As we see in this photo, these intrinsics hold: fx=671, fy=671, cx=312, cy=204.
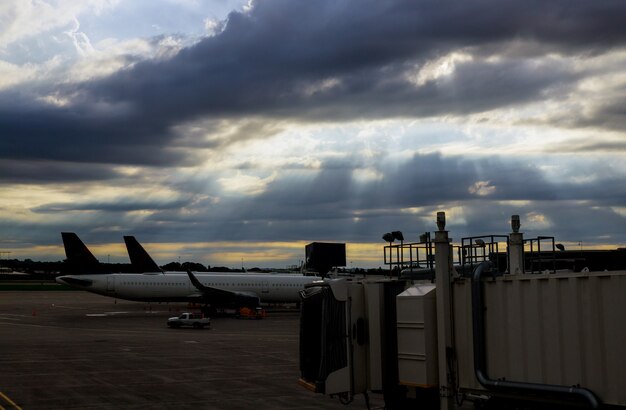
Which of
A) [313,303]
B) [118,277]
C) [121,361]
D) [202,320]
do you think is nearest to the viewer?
[313,303]

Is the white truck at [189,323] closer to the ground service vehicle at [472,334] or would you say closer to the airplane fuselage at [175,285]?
the airplane fuselage at [175,285]

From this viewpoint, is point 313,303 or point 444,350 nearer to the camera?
point 444,350

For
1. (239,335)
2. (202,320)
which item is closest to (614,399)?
(239,335)

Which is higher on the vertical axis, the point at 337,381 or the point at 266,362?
the point at 337,381

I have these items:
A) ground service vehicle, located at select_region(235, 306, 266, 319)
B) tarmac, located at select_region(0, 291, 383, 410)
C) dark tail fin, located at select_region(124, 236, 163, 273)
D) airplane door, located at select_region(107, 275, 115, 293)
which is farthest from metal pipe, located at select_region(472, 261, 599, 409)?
dark tail fin, located at select_region(124, 236, 163, 273)

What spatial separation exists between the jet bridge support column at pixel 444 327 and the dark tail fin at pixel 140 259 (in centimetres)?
7284

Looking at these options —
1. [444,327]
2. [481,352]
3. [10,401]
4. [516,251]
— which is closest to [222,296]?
[10,401]

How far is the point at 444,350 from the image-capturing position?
1193 centimetres

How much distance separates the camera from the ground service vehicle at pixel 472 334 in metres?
9.55

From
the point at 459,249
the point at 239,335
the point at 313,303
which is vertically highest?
the point at 459,249

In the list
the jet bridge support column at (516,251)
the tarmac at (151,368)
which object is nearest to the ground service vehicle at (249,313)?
the tarmac at (151,368)

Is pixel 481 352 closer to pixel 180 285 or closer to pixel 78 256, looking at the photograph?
pixel 180 285

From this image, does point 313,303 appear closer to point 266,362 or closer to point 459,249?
point 459,249

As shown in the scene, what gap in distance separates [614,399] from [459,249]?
4.80m
